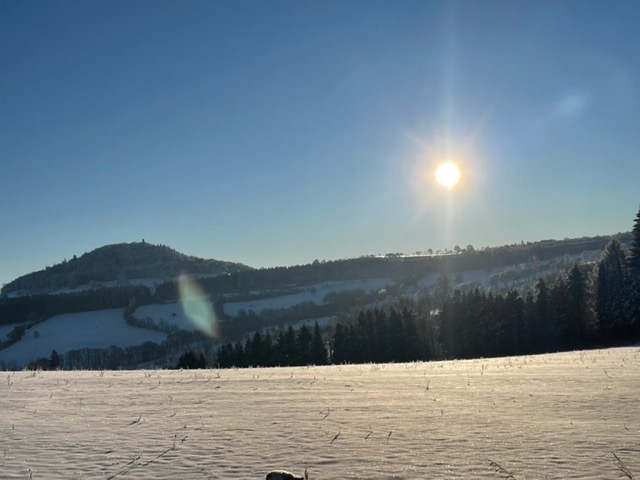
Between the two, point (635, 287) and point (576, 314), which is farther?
point (576, 314)

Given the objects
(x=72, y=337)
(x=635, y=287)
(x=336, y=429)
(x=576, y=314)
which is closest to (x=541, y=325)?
(x=576, y=314)

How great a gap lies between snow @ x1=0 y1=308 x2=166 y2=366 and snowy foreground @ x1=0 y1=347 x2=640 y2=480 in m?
150

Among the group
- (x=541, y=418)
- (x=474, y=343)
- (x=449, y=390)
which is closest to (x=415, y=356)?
(x=474, y=343)

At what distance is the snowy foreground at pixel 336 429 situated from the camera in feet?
34.0

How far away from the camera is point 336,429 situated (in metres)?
13.3

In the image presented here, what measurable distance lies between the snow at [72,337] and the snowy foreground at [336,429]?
149974mm

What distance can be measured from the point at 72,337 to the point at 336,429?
184 meters

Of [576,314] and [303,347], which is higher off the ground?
[576,314]

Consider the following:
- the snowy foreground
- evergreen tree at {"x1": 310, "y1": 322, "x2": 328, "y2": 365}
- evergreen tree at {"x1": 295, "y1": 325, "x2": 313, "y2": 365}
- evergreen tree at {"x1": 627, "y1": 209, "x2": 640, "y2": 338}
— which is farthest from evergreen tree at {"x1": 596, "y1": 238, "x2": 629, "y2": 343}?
the snowy foreground

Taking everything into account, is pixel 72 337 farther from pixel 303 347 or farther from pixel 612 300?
pixel 612 300

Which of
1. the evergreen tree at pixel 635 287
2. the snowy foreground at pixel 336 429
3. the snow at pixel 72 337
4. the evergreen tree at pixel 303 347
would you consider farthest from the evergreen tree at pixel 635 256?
the snow at pixel 72 337

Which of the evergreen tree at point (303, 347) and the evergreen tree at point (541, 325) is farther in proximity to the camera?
the evergreen tree at point (303, 347)

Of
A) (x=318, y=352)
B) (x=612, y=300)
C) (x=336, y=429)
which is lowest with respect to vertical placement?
(x=318, y=352)

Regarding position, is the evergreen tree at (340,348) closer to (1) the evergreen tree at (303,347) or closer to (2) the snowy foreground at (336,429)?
(1) the evergreen tree at (303,347)
